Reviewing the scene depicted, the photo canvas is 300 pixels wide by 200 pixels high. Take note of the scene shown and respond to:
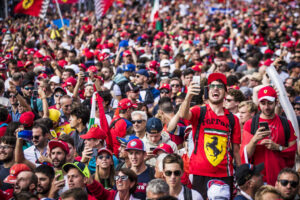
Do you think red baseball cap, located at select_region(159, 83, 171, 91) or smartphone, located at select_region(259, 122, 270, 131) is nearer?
smartphone, located at select_region(259, 122, 270, 131)

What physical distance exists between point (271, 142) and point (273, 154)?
0.63 feet

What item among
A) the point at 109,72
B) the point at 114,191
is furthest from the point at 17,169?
the point at 109,72

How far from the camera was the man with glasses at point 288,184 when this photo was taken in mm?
4809

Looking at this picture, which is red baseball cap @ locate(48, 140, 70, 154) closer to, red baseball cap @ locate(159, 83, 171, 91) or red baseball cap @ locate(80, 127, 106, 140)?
red baseball cap @ locate(80, 127, 106, 140)

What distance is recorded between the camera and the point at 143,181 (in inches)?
210

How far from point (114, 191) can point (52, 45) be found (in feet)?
38.5

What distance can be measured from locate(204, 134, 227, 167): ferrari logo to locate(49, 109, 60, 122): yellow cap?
11.7 ft

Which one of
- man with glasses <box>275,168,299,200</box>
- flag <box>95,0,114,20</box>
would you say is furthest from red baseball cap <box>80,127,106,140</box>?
flag <box>95,0,114,20</box>

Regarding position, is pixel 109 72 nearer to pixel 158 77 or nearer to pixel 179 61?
pixel 158 77

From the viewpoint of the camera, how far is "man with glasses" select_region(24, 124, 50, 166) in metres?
6.34

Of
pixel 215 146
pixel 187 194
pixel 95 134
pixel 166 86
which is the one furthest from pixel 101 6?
pixel 187 194

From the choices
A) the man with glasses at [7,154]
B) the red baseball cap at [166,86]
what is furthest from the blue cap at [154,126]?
the red baseball cap at [166,86]

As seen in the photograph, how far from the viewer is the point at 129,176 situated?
198 inches

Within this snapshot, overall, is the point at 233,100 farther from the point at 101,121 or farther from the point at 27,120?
the point at 27,120
